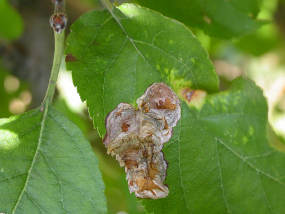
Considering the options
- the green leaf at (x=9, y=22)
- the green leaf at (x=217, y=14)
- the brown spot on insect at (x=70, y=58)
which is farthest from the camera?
the green leaf at (x=9, y=22)

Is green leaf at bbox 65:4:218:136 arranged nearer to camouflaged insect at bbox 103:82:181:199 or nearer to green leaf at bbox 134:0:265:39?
camouflaged insect at bbox 103:82:181:199

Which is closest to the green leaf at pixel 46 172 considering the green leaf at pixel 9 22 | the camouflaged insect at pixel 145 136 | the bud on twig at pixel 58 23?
the camouflaged insect at pixel 145 136

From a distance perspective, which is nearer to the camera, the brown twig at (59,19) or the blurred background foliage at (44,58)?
the brown twig at (59,19)

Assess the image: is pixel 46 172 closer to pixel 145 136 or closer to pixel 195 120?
pixel 145 136

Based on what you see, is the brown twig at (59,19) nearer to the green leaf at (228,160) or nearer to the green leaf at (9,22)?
the green leaf at (228,160)

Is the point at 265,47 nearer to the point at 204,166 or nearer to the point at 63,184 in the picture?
the point at 204,166

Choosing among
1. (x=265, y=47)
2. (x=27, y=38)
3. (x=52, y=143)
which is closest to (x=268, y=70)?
(x=265, y=47)

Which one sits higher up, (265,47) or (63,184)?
(63,184)

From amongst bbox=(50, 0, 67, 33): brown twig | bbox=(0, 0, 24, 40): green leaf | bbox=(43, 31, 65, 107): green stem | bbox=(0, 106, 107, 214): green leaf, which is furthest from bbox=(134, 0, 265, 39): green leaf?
bbox=(0, 0, 24, 40): green leaf
